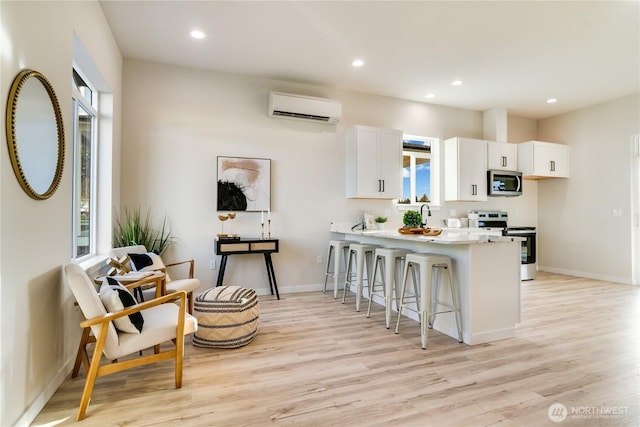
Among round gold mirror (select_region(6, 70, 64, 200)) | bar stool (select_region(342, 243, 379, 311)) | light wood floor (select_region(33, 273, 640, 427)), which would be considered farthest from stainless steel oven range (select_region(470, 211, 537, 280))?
round gold mirror (select_region(6, 70, 64, 200))

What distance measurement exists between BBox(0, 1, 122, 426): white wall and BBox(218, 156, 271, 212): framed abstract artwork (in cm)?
208

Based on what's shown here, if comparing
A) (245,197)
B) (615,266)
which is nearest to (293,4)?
(245,197)

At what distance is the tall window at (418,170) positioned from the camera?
558 cm

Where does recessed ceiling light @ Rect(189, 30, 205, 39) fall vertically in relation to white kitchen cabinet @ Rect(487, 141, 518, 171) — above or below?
above

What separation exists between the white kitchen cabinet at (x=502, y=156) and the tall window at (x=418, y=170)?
955mm

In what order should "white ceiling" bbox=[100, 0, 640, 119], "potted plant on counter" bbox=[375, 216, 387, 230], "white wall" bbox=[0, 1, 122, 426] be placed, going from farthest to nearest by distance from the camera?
"potted plant on counter" bbox=[375, 216, 387, 230] → "white ceiling" bbox=[100, 0, 640, 119] → "white wall" bbox=[0, 1, 122, 426]

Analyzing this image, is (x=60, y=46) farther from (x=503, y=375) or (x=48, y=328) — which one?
(x=503, y=375)

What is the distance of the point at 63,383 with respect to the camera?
2170 mm

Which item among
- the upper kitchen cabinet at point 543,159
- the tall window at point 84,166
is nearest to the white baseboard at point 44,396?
the tall window at point 84,166

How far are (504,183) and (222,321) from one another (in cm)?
526

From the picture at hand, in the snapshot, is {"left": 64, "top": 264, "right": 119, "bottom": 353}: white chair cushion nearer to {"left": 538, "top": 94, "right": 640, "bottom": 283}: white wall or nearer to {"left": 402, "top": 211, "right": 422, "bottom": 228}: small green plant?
{"left": 402, "top": 211, "right": 422, "bottom": 228}: small green plant

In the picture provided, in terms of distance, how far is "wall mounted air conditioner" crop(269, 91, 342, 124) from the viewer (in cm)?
444

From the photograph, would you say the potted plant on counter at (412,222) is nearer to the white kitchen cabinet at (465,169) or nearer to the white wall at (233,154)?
the white wall at (233,154)

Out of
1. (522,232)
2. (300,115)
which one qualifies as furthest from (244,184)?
(522,232)
